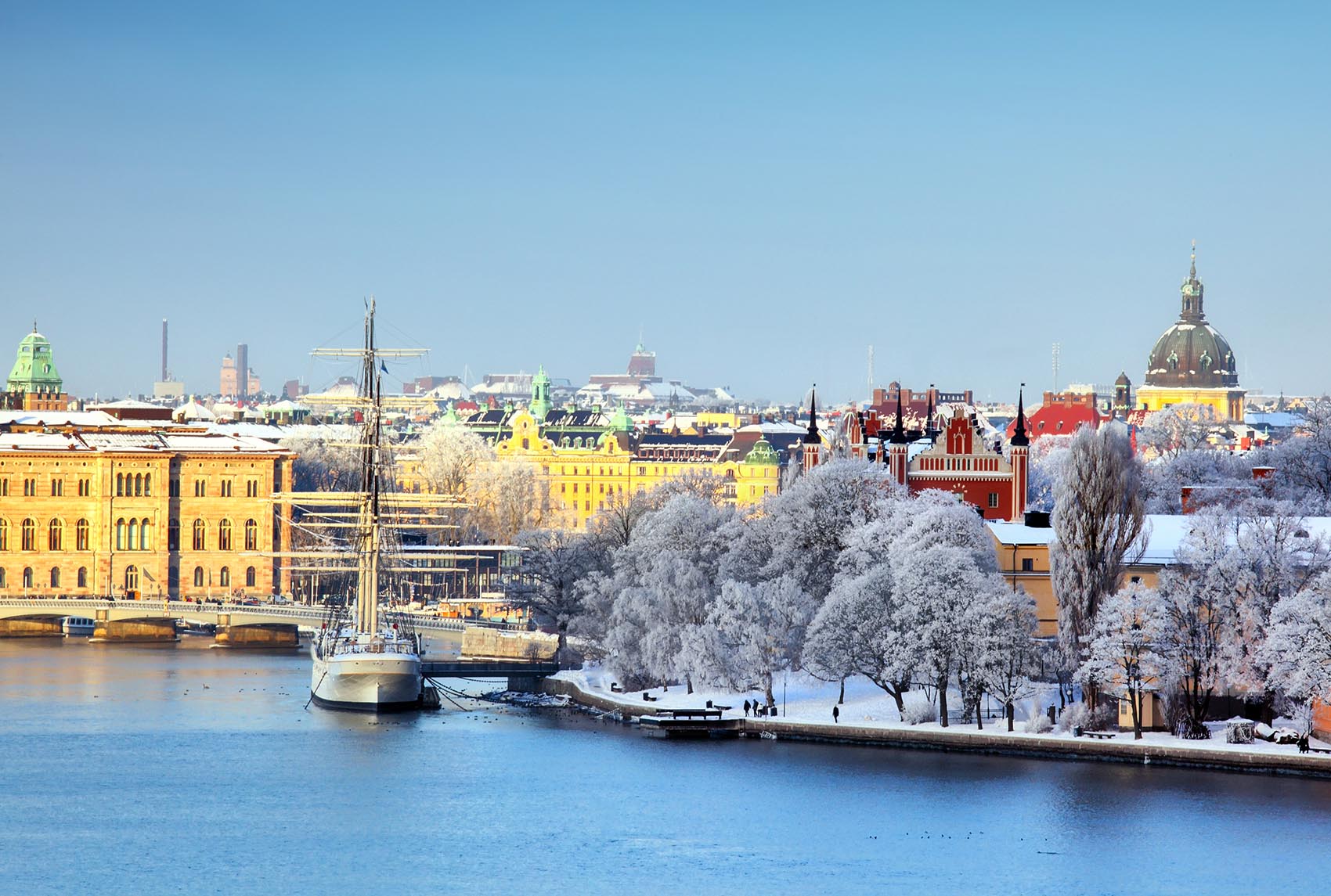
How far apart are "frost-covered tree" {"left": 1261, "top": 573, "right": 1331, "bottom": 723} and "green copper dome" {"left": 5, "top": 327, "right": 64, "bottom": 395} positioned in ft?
442

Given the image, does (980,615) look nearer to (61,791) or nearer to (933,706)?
(933,706)

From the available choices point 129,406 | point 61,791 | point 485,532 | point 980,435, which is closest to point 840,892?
point 61,791

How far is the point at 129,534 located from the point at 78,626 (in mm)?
21617

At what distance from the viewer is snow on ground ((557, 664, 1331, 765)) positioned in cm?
6894

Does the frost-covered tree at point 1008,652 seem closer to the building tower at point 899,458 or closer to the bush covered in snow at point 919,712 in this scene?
the bush covered in snow at point 919,712

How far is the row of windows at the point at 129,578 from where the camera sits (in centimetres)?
13625

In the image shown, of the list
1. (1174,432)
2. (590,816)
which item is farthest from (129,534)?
(590,816)

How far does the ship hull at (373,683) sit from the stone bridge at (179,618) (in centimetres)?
1840

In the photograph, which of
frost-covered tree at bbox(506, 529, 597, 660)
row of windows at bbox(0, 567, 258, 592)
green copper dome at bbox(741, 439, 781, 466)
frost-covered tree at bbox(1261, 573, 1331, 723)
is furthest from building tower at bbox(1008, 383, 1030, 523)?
green copper dome at bbox(741, 439, 781, 466)

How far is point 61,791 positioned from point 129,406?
11001cm

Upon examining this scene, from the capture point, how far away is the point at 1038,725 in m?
71.6

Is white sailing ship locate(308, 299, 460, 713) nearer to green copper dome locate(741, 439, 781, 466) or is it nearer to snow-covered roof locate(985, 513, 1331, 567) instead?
snow-covered roof locate(985, 513, 1331, 567)

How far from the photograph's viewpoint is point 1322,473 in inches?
3959

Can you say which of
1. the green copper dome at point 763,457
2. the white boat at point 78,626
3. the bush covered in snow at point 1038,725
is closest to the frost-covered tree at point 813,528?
the bush covered in snow at point 1038,725
